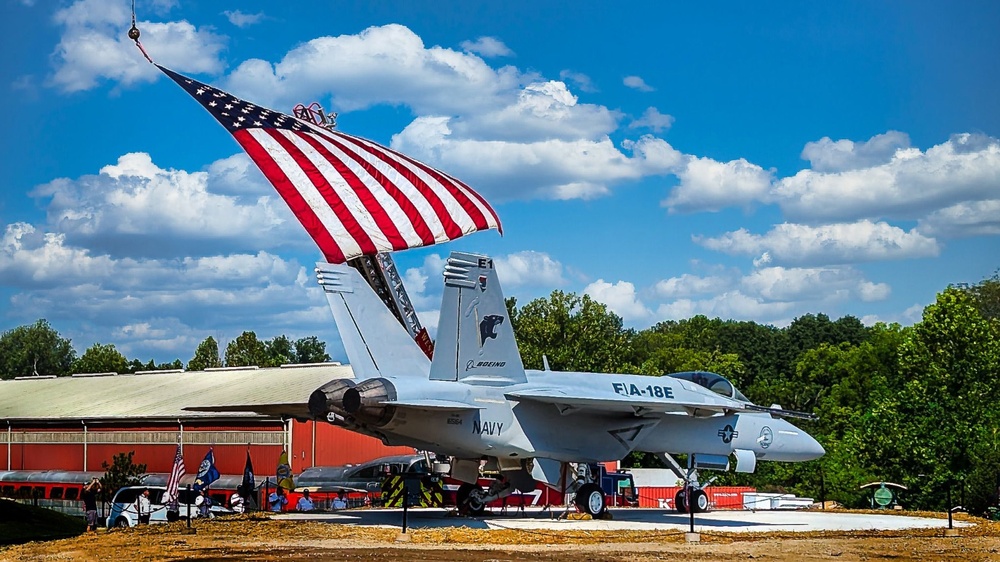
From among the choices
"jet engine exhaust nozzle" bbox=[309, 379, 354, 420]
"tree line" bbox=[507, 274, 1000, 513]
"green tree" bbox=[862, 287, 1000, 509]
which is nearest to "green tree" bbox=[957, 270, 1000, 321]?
"tree line" bbox=[507, 274, 1000, 513]

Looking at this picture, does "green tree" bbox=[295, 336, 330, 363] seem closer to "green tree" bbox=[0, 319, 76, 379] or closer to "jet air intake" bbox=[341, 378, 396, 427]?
"green tree" bbox=[0, 319, 76, 379]

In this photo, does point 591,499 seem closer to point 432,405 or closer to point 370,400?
point 432,405

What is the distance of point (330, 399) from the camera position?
20.5 m

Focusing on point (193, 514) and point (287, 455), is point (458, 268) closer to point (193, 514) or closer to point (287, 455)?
point (193, 514)

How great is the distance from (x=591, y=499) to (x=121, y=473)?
2562 centimetres

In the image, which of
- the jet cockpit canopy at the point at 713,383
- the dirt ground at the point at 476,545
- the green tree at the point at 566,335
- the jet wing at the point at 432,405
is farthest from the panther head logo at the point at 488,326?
the green tree at the point at 566,335

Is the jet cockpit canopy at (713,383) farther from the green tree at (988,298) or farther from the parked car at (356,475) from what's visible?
the green tree at (988,298)

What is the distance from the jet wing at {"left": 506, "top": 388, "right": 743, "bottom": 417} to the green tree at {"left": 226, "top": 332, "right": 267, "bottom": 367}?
298ft

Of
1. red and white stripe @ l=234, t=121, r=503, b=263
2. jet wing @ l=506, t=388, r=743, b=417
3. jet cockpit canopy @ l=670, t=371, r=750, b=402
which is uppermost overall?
red and white stripe @ l=234, t=121, r=503, b=263

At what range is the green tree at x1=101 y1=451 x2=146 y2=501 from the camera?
4103 centimetres

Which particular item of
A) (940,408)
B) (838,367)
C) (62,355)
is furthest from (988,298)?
(62,355)

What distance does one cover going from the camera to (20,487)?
4869cm

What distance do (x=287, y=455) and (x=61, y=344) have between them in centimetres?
8864

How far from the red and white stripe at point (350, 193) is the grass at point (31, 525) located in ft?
27.5
